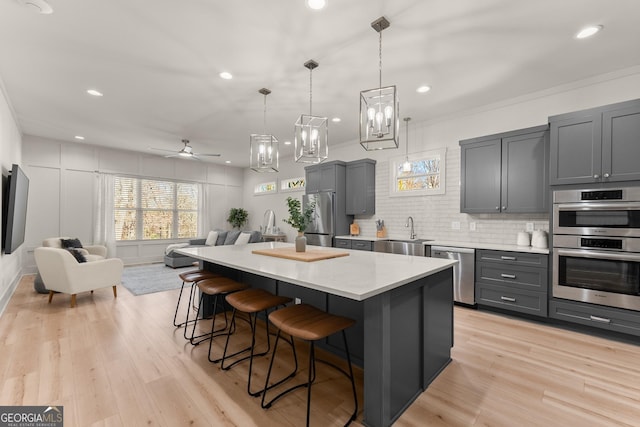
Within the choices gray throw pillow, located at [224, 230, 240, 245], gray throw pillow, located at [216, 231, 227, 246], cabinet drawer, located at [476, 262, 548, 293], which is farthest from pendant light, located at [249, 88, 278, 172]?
gray throw pillow, located at [216, 231, 227, 246]

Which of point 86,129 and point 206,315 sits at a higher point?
point 86,129

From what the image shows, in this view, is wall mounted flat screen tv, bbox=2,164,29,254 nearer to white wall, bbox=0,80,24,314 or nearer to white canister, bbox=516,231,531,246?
white wall, bbox=0,80,24,314

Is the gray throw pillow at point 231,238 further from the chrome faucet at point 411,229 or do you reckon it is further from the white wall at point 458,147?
the chrome faucet at point 411,229

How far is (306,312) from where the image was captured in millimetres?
1963

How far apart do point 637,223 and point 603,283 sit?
68cm

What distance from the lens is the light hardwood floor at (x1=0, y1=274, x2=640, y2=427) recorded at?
1.78m

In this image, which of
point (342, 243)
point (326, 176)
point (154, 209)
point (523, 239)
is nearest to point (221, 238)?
point (154, 209)

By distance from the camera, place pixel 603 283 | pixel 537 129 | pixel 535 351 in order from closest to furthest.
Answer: pixel 535 351
pixel 603 283
pixel 537 129

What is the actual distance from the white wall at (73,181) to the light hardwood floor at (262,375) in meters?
3.74

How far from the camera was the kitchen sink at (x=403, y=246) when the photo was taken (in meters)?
4.33

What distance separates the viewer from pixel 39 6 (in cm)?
220

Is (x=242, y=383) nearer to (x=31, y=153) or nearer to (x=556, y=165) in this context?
(x=556, y=165)

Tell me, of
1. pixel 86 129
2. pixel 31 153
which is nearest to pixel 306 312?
pixel 86 129

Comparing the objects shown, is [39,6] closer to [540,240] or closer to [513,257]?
[513,257]
